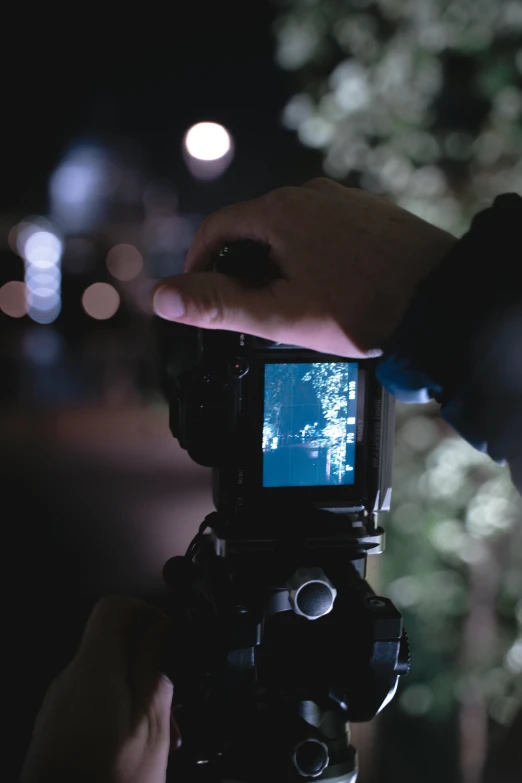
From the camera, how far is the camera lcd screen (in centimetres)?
83

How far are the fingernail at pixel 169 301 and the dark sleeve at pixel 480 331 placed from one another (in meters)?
0.23

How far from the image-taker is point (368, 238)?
2.02ft

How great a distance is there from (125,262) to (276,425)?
331 inches

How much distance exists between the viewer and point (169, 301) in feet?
2.08

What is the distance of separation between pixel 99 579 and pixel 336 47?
207 cm

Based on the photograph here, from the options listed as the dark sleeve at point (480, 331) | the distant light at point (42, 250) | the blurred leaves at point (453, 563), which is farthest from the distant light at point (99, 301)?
the dark sleeve at point (480, 331)

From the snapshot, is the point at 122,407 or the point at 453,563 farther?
the point at 122,407

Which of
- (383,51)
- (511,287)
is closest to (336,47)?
(383,51)

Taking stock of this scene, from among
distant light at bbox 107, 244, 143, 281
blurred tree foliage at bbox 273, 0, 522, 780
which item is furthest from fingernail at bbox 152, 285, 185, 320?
distant light at bbox 107, 244, 143, 281

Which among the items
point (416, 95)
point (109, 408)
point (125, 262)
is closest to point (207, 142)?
point (416, 95)

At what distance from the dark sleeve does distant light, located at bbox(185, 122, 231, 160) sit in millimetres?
1989

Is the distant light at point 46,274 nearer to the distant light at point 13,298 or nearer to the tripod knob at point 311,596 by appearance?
the distant light at point 13,298

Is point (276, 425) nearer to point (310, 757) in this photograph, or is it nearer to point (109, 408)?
point (310, 757)

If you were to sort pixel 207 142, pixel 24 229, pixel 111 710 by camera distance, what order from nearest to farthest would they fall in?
pixel 111 710, pixel 207 142, pixel 24 229
